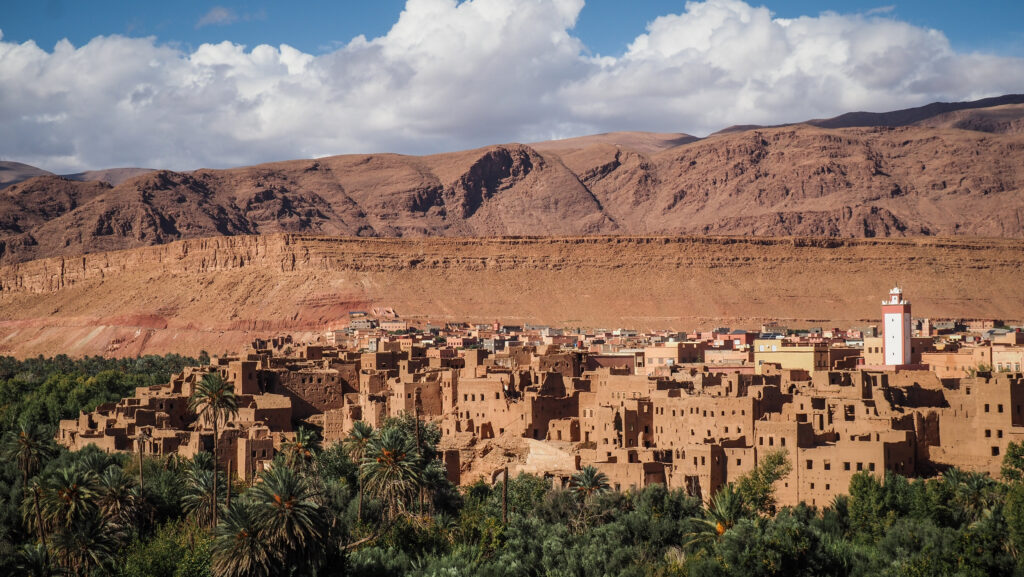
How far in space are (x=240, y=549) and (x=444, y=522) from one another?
33.7 ft

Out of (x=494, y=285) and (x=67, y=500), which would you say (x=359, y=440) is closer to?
(x=67, y=500)

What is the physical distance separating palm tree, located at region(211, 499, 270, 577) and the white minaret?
124 feet

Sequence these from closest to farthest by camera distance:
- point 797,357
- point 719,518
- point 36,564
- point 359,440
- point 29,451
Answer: point 36,564
point 719,518
point 359,440
point 29,451
point 797,357

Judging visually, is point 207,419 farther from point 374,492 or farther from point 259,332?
point 259,332

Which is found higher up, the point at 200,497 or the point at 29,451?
the point at 29,451

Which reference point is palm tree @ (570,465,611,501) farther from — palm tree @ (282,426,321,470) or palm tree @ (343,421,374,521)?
palm tree @ (282,426,321,470)

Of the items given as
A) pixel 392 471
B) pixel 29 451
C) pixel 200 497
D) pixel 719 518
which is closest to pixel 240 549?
Result: pixel 392 471

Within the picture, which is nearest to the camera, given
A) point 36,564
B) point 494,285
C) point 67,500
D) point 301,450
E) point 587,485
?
point 36,564

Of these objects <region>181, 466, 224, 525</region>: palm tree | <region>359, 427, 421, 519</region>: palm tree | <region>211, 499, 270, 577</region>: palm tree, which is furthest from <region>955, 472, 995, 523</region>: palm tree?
<region>181, 466, 224, 525</region>: palm tree

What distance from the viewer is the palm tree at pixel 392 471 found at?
44.1 metres

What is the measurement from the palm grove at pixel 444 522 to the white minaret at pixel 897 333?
791 inches

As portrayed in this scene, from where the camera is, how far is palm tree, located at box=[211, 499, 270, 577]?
3538cm

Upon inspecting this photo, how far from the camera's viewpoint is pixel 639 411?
164ft

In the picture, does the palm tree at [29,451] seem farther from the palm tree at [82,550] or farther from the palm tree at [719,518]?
the palm tree at [719,518]
